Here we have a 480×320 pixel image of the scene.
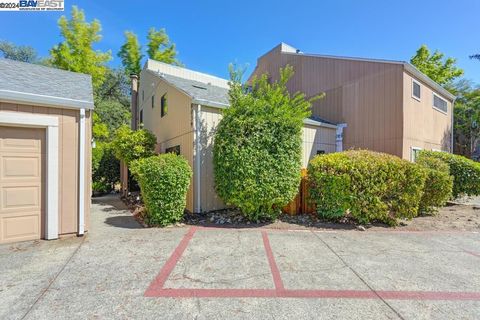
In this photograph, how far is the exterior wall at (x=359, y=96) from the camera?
9.65 m

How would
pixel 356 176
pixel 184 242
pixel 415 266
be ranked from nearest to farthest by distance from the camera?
pixel 415 266 < pixel 184 242 < pixel 356 176

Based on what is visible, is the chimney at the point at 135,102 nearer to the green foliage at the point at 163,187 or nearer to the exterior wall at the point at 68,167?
the green foliage at the point at 163,187

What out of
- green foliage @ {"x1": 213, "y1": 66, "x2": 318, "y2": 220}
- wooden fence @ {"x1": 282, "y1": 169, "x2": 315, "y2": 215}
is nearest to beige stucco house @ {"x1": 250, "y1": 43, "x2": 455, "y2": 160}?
wooden fence @ {"x1": 282, "y1": 169, "x2": 315, "y2": 215}

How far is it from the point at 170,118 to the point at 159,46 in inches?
755

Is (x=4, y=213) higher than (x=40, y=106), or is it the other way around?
(x=40, y=106)

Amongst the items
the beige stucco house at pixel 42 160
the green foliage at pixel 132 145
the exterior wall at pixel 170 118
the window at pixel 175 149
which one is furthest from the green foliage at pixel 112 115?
the beige stucco house at pixel 42 160

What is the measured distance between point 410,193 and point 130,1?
443 inches

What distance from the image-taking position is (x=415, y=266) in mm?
3955

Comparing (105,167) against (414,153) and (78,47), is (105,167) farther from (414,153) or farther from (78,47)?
(414,153)

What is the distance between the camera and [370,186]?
6.24m

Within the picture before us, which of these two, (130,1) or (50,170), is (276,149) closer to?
(50,170)

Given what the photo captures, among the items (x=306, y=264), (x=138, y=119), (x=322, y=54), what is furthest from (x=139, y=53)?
(x=306, y=264)

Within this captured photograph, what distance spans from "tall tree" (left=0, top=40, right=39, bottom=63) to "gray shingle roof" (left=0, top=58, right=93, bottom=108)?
30.1m

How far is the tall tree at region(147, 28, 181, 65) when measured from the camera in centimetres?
2467
